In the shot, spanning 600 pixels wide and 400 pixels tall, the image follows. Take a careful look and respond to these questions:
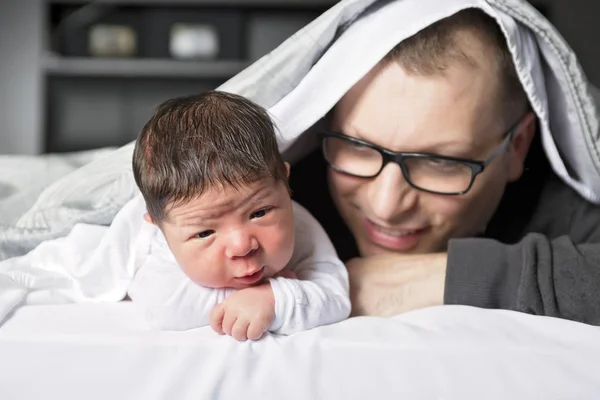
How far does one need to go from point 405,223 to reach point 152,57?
2981mm

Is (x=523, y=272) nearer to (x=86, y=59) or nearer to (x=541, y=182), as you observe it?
(x=541, y=182)

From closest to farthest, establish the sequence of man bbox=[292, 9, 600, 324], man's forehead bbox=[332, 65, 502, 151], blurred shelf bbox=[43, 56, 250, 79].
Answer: man bbox=[292, 9, 600, 324], man's forehead bbox=[332, 65, 502, 151], blurred shelf bbox=[43, 56, 250, 79]

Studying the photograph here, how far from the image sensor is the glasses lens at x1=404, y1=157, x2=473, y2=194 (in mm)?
1110

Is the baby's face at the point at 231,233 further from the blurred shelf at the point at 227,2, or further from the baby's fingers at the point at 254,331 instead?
the blurred shelf at the point at 227,2

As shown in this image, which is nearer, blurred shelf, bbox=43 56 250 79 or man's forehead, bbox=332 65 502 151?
man's forehead, bbox=332 65 502 151

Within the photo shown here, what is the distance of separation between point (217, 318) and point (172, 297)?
0.07 metres

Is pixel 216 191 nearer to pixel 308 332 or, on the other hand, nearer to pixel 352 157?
pixel 308 332

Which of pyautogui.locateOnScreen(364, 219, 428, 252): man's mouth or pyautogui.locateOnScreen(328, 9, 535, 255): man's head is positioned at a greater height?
pyautogui.locateOnScreen(328, 9, 535, 255): man's head

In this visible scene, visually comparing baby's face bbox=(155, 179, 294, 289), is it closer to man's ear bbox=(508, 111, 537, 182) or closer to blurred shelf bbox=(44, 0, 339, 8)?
man's ear bbox=(508, 111, 537, 182)

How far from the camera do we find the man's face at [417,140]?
108cm

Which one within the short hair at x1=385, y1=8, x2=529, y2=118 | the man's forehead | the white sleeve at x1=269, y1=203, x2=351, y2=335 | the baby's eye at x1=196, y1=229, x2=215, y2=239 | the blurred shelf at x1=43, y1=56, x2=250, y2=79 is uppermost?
the short hair at x1=385, y1=8, x2=529, y2=118

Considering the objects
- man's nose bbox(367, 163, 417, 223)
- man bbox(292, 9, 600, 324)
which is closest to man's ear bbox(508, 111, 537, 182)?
man bbox(292, 9, 600, 324)

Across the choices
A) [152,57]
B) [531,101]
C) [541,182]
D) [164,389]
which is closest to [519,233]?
[541,182]

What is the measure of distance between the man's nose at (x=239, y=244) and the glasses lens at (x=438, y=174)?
367mm
